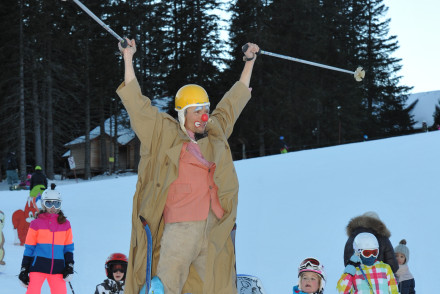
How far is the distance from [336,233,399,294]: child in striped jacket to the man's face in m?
1.57

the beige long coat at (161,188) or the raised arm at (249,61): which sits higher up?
the raised arm at (249,61)

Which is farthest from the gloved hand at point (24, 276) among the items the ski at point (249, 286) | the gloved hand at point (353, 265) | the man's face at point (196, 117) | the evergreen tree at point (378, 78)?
the evergreen tree at point (378, 78)

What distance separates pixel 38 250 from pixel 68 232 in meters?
0.31

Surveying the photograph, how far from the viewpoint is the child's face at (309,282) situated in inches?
168

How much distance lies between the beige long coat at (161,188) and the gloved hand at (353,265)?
1.07 m

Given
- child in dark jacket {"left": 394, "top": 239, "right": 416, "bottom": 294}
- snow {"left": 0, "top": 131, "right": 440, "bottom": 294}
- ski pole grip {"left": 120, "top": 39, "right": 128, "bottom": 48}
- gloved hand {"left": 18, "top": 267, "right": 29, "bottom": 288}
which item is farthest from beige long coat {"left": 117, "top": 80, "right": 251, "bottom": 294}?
snow {"left": 0, "top": 131, "right": 440, "bottom": 294}

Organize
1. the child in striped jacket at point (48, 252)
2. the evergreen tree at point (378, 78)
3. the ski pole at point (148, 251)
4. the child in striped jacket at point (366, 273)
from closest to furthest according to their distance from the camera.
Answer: the ski pole at point (148, 251)
the child in striped jacket at point (366, 273)
the child in striped jacket at point (48, 252)
the evergreen tree at point (378, 78)

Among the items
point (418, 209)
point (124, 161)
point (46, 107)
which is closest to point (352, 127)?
point (124, 161)

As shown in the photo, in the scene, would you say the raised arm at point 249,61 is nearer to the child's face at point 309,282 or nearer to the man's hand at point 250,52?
the man's hand at point 250,52

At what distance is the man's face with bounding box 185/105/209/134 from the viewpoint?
3475mm

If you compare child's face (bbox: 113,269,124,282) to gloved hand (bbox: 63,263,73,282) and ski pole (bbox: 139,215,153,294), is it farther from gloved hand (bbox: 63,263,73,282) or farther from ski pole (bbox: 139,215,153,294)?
ski pole (bbox: 139,215,153,294)

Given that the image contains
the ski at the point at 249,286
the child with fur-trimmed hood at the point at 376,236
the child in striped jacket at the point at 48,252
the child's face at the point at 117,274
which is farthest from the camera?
the child in striped jacket at the point at 48,252

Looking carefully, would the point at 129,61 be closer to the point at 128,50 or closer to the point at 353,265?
the point at 128,50

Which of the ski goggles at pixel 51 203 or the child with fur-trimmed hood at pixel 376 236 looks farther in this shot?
the ski goggles at pixel 51 203
